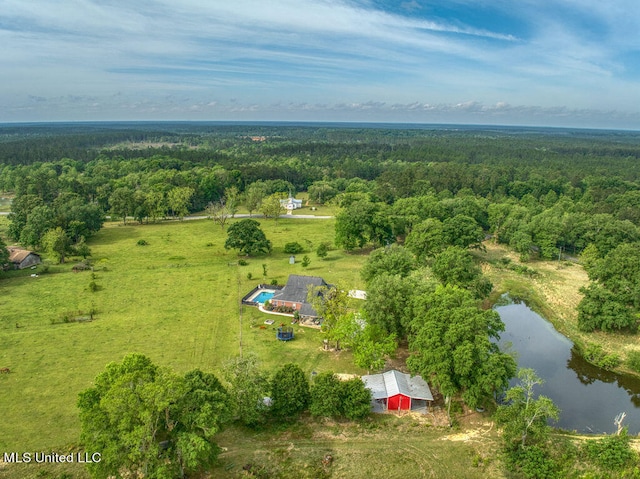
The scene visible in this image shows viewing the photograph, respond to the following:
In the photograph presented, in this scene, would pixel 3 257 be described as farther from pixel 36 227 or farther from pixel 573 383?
pixel 573 383

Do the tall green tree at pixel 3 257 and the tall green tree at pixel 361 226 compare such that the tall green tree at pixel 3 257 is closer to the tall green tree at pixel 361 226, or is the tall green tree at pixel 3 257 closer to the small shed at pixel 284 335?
the small shed at pixel 284 335

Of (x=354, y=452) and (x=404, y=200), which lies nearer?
(x=354, y=452)

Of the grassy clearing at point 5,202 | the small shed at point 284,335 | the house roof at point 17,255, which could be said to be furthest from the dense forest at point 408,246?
the small shed at point 284,335

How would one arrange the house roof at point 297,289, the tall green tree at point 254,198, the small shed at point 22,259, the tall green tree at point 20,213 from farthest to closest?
the tall green tree at point 254,198
the tall green tree at point 20,213
the small shed at point 22,259
the house roof at point 297,289

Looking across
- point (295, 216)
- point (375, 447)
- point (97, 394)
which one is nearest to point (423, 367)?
point (375, 447)

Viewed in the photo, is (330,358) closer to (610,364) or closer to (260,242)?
(610,364)

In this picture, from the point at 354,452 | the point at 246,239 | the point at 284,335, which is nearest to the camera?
the point at 354,452

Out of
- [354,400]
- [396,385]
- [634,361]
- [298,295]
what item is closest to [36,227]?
[298,295]
